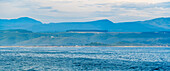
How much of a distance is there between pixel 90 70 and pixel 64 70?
214 inches

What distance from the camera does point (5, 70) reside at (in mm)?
73875

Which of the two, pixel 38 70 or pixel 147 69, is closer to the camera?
pixel 38 70

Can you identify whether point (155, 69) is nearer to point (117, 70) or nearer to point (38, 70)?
point (117, 70)

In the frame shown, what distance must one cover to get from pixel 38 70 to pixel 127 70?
1863 centimetres

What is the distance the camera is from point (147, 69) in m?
78.2

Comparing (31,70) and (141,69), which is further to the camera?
(141,69)

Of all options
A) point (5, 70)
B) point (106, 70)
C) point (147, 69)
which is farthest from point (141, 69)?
point (5, 70)

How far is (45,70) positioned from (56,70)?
2.25 metres

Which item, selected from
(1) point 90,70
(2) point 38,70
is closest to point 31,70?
(2) point 38,70

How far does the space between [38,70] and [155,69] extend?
2502 cm

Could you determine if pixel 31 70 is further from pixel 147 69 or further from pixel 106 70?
pixel 147 69

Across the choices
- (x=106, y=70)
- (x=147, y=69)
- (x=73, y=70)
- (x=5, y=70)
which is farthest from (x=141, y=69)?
(x=5, y=70)

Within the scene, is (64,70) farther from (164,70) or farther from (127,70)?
(164,70)

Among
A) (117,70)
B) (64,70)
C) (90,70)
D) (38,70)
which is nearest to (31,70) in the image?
(38,70)
